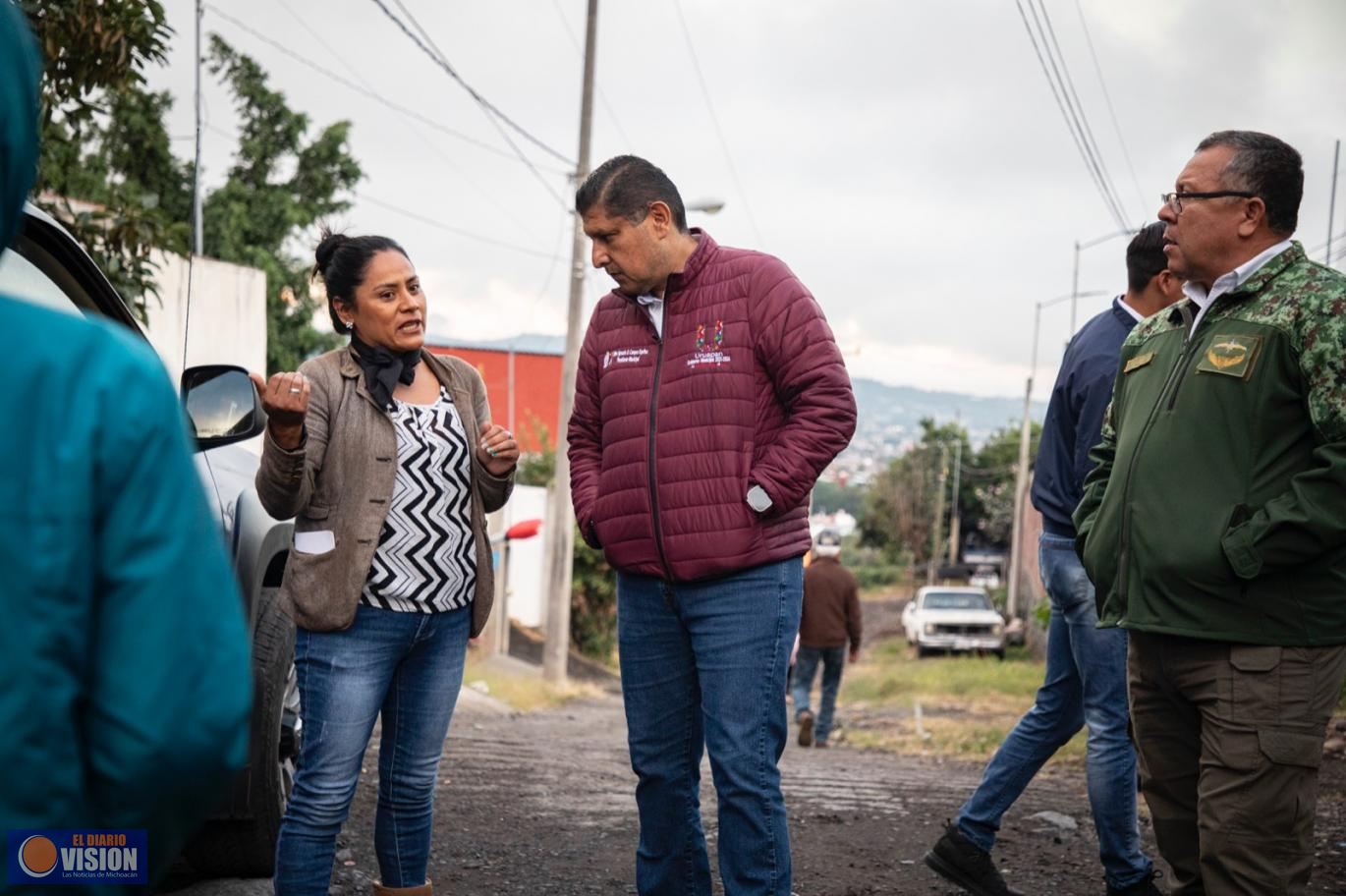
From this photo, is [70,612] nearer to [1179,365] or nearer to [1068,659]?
[1179,365]

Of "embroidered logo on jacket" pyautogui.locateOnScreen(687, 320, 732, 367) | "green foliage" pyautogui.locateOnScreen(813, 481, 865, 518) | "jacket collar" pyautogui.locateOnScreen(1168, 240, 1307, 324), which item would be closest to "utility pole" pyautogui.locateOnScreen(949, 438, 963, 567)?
"embroidered logo on jacket" pyautogui.locateOnScreen(687, 320, 732, 367)

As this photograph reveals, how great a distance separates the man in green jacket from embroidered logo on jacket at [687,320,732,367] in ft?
3.41

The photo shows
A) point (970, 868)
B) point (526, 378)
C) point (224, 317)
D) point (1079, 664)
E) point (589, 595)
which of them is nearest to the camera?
point (1079, 664)

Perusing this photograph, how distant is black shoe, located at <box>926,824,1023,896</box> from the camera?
15.8ft

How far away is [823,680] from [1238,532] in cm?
1077

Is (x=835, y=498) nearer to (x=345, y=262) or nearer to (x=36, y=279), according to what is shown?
(x=345, y=262)

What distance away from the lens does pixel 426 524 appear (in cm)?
376

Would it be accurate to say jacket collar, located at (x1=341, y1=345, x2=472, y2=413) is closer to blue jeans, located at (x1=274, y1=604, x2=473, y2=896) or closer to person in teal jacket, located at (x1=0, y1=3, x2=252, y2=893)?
blue jeans, located at (x1=274, y1=604, x2=473, y2=896)

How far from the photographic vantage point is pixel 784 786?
24.9 feet

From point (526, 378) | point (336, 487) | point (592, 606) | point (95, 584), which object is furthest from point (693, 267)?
point (526, 378)

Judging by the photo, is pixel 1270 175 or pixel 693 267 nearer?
pixel 1270 175

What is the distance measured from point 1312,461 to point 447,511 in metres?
2.12

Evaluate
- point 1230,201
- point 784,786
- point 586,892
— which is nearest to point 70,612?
point 1230,201

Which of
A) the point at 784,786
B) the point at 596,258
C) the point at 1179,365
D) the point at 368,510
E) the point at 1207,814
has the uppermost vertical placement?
the point at 596,258
